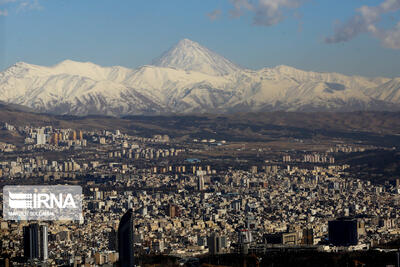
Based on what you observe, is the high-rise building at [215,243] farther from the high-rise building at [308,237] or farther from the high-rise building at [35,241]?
the high-rise building at [35,241]

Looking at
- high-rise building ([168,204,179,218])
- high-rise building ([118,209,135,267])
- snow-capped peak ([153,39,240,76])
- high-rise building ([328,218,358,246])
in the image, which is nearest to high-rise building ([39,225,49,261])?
high-rise building ([118,209,135,267])

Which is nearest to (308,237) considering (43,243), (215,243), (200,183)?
(215,243)

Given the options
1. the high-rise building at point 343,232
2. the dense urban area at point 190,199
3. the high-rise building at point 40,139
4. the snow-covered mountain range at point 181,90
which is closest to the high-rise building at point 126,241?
the dense urban area at point 190,199

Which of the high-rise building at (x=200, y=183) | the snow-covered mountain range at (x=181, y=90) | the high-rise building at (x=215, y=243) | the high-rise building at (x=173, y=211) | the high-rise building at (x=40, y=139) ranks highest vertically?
the snow-covered mountain range at (x=181, y=90)

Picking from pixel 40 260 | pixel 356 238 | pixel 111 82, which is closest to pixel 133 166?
pixel 356 238

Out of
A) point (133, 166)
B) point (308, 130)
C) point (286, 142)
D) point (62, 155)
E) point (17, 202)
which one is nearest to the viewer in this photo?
point (17, 202)

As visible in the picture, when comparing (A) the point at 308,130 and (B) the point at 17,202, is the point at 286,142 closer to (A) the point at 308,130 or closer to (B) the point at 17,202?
(A) the point at 308,130
